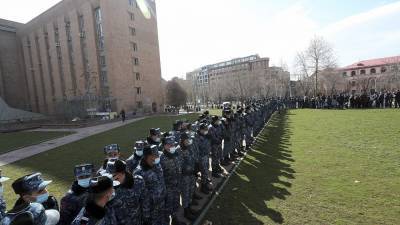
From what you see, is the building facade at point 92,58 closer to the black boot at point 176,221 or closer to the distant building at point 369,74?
the black boot at point 176,221

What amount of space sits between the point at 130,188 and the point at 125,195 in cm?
11

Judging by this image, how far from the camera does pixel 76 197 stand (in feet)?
11.3

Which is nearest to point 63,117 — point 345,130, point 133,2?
point 133,2

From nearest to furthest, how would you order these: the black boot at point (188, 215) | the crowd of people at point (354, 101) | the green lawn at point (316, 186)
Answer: the green lawn at point (316, 186) → the black boot at point (188, 215) → the crowd of people at point (354, 101)

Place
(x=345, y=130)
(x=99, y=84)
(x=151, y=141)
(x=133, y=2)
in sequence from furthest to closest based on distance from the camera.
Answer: (x=133, y=2)
(x=99, y=84)
(x=345, y=130)
(x=151, y=141)

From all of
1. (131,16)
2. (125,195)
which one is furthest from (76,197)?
(131,16)

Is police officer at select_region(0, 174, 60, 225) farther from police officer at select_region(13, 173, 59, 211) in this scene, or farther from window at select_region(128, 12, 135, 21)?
window at select_region(128, 12, 135, 21)

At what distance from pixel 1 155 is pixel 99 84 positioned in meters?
27.8

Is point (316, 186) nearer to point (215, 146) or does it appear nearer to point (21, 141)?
point (215, 146)

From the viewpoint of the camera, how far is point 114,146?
5227 mm

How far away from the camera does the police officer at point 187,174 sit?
19.3 ft

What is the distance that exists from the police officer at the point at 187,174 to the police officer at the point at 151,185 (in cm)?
131

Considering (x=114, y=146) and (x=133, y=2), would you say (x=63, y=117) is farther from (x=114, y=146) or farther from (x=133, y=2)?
(x=114, y=146)

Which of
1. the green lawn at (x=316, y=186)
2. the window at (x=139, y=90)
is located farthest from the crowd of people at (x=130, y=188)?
the window at (x=139, y=90)
